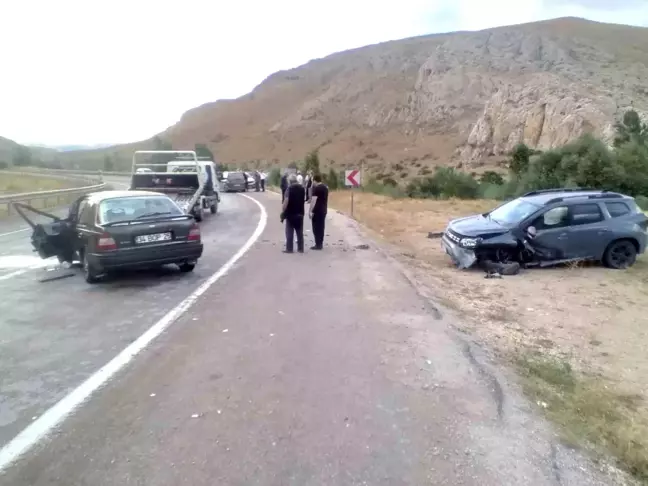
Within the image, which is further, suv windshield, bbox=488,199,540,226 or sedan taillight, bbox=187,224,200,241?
suv windshield, bbox=488,199,540,226

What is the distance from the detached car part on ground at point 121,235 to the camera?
988 centimetres

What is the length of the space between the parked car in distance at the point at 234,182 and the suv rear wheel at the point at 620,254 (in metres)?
33.0

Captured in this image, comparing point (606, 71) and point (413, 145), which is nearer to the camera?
point (606, 71)

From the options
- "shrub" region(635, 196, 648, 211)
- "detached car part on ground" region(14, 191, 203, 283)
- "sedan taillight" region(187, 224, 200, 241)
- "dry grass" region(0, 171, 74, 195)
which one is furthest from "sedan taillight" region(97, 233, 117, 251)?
"dry grass" region(0, 171, 74, 195)

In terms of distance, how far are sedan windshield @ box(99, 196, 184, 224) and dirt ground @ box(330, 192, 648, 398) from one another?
463 cm

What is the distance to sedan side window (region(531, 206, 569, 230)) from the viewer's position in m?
12.5

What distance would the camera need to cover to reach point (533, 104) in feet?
213

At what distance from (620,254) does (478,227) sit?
10.0 feet

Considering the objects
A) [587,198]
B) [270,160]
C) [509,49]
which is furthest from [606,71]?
[587,198]

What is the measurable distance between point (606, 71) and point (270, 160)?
159 feet

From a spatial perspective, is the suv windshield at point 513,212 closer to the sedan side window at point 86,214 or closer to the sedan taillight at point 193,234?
the sedan taillight at point 193,234

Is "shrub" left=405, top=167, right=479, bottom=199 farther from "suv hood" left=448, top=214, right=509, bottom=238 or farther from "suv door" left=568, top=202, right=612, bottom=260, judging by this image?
"suv door" left=568, top=202, right=612, bottom=260

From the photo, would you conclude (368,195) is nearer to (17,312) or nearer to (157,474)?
(17,312)

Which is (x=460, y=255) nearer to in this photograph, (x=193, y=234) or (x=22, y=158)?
(x=193, y=234)
